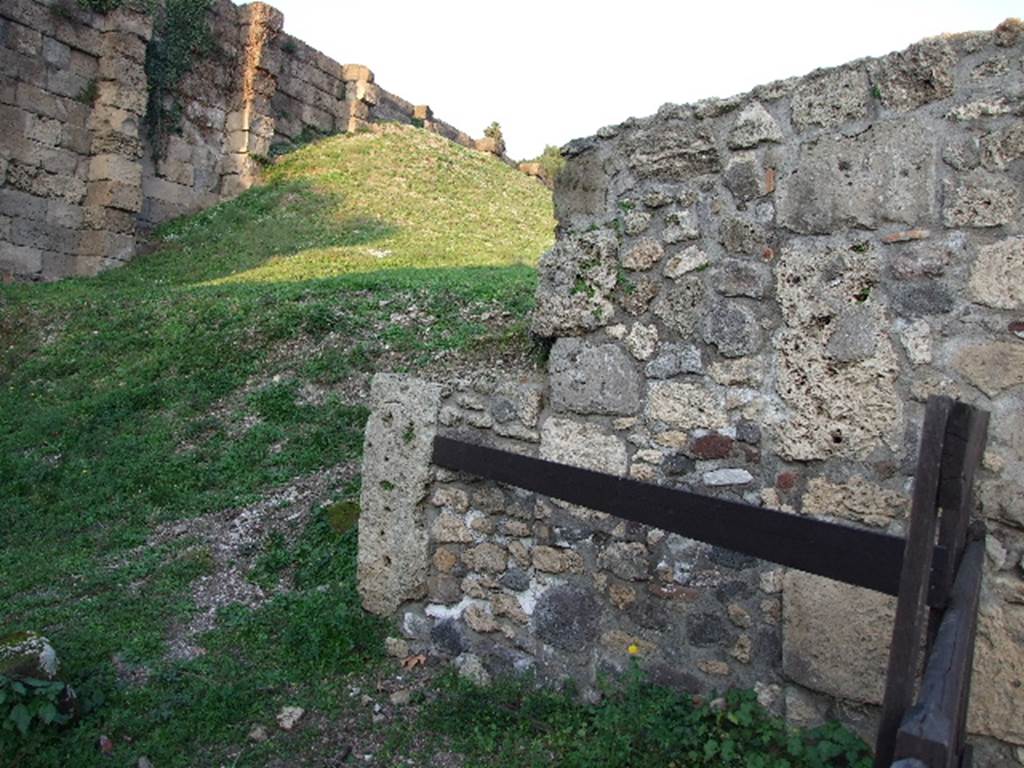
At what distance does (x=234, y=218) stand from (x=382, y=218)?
2512 mm

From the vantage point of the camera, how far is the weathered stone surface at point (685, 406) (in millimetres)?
3006

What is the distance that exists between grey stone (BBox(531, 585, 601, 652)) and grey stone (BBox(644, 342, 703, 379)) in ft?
3.06

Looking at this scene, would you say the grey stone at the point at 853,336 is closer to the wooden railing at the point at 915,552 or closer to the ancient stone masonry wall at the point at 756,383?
the ancient stone masonry wall at the point at 756,383

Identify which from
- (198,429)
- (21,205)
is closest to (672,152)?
(198,429)

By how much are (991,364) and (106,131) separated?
1288 cm

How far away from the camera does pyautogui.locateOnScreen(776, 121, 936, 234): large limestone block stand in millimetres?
2643

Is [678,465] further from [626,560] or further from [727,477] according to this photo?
[626,560]

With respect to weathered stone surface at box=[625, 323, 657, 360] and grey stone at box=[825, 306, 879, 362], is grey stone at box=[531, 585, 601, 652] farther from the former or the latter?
grey stone at box=[825, 306, 879, 362]

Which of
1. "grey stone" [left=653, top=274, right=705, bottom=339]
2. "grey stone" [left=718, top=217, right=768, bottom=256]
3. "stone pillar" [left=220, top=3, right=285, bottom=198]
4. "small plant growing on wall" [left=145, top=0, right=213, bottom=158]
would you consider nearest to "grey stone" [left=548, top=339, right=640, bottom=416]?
"grey stone" [left=653, top=274, right=705, bottom=339]

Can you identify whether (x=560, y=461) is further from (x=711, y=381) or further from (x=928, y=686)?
(x=928, y=686)

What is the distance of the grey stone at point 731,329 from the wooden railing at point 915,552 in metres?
0.61

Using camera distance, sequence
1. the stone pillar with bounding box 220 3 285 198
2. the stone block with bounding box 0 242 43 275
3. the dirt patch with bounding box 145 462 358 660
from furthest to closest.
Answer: the stone pillar with bounding box 220 3 285 198, the stone block with bounding box 0 242 43 275, the dirt patch with bounding box 145 462 358 660

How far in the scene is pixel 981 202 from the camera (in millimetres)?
2520

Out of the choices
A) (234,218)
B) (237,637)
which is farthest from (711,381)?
(234,218)
